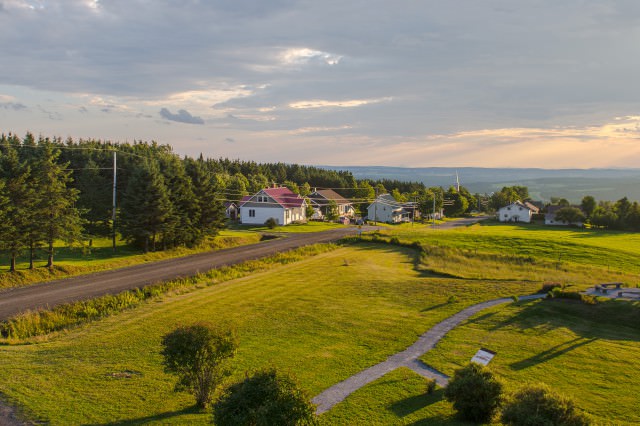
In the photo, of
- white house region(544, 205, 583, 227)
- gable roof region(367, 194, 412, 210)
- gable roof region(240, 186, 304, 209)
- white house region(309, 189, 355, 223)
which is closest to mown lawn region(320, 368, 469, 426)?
gable roof region(240, 186, 304, 209)

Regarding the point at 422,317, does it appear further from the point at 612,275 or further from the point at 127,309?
the point at 612,275

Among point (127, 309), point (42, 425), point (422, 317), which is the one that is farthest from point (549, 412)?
point (127, 309)

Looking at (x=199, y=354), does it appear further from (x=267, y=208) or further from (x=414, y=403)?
(x=267, y=208)

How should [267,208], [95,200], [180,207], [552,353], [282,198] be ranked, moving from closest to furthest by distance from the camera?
[552,353] → [180,207] → [95,200] → [267,208] → [282,198]

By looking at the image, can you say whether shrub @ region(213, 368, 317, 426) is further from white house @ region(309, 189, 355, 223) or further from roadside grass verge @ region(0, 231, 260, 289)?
white house @ region(309, 189, 355, 223)

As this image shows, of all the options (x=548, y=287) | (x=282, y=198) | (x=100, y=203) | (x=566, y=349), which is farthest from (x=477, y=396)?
(x=282, y=198)

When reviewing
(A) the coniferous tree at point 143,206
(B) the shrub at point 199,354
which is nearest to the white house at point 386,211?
(A) the coniferous tree at point 143,206
